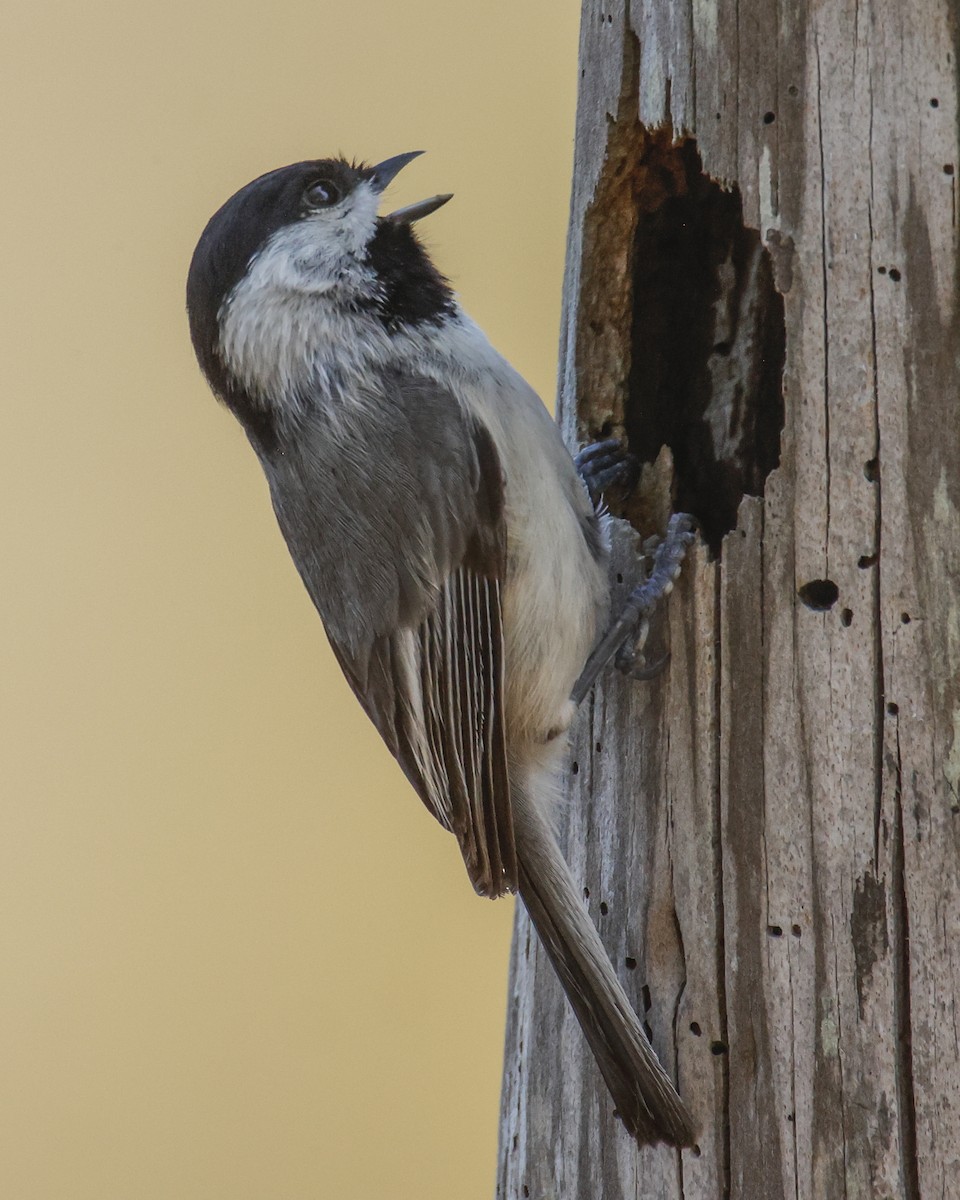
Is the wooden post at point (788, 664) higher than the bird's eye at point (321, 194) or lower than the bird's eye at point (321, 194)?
lower

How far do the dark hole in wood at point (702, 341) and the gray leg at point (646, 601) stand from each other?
0.04 m

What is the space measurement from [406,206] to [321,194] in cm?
12

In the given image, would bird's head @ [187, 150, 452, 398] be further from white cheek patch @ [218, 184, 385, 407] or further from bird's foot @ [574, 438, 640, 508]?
bird's foot @ [574, 438, 640, 508]

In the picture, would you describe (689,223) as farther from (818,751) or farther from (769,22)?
(818,751)

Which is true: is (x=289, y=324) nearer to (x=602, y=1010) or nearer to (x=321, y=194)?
(x=321, y=194)

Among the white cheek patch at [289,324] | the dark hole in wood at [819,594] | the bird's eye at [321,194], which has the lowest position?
the dark hole in wood at [819,594]

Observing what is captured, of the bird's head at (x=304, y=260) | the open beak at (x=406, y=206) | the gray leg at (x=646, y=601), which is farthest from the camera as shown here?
the open beak at (x=406, y=206)

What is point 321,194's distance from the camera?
71.4 inches

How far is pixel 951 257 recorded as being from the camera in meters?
1.48

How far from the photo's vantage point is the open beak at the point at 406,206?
181 centimetres

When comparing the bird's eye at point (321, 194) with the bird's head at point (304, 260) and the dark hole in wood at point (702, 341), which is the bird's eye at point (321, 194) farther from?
the dark hole in wood at point (702, 341)

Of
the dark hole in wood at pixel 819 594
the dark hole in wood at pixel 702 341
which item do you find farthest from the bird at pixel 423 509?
the dark hole in wood at pixel 819 594

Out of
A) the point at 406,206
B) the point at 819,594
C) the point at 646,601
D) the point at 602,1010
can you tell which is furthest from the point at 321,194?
the point at 602,1010

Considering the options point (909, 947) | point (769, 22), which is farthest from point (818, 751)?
point (769, 22)
